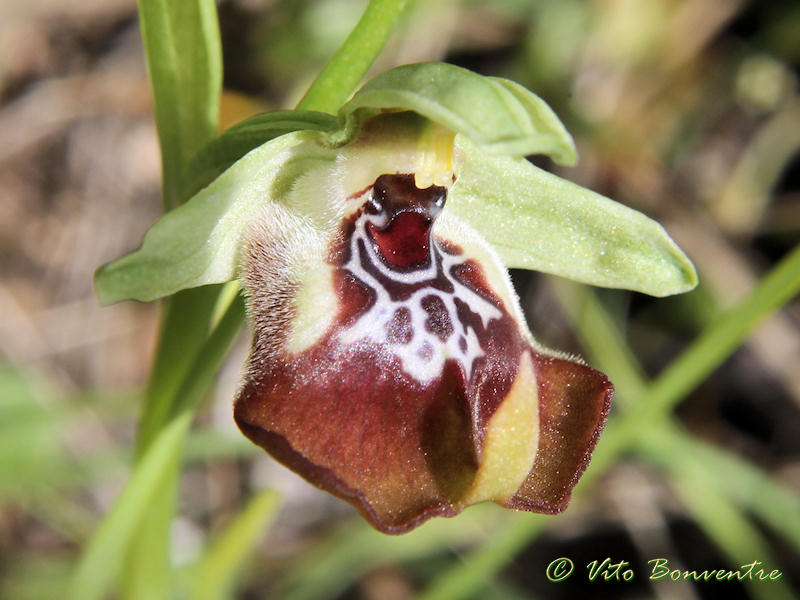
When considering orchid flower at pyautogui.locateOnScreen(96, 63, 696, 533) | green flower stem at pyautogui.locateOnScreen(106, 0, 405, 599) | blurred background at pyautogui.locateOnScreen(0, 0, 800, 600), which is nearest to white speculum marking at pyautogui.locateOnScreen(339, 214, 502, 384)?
orchid flower at pyautogui.locateOnScreen(96, 63, 696, 533)

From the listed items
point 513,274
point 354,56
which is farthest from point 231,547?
point 513,274

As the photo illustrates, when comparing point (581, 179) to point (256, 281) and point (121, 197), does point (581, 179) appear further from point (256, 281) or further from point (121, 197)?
point (256, 281)

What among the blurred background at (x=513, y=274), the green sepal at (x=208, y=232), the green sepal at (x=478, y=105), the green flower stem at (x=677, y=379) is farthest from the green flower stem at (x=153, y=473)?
the blurred background at (x=513, y=274)

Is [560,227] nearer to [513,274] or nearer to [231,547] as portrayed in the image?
[231,547]

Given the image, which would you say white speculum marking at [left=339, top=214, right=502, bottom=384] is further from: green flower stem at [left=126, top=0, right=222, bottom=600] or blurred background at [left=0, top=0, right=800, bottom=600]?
blurred background at [left=0, top=0, right=800, bottom=600]

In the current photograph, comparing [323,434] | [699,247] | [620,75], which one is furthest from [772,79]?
[323,434]
